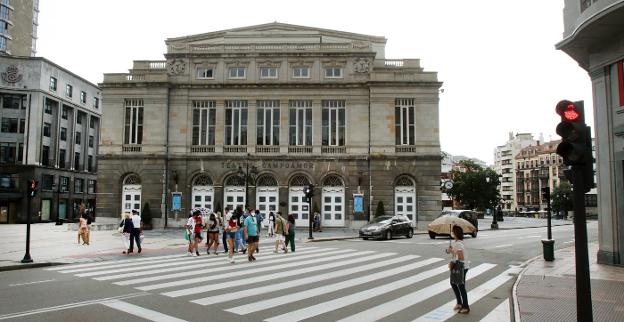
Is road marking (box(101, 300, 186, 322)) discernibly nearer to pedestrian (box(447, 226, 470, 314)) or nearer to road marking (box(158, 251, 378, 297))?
road marking (box(158, 251, 378, 297))

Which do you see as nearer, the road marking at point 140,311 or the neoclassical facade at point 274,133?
the road marking at point 140,311

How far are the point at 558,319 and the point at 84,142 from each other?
72621mm

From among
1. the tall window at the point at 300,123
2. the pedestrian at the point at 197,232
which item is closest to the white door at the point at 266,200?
the tall window at the point at 300,123

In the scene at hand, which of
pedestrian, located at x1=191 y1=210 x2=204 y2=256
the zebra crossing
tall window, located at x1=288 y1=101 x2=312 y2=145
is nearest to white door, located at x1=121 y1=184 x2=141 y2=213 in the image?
tall window, located at x1=288 y1=101 x2=312 y2=145

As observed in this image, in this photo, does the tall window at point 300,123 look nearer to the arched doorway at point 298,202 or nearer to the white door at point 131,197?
the arched doorway at point 298,202

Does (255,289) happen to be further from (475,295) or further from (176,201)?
(176,201)

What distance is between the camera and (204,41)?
4472 centimetres

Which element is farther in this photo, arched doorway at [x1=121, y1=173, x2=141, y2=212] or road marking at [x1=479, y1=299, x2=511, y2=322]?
arched doorway at [x1=121, y1=173, x2=141, y2=212]

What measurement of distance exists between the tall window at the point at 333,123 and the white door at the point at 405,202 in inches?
247

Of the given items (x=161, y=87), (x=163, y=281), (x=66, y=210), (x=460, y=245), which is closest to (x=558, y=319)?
(x=460, y=245)

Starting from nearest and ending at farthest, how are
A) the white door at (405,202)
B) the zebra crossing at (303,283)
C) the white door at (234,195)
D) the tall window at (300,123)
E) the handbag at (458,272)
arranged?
the handbag at (458,272) < the zebra crossing at (303,283) < the white door at (405,202) < the white door at (234,195) < the tall window at (300,123)

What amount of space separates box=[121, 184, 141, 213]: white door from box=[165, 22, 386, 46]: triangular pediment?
13.7 meters

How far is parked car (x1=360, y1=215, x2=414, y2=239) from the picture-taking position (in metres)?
28.9

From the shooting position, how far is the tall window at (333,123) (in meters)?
40.8
